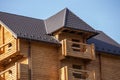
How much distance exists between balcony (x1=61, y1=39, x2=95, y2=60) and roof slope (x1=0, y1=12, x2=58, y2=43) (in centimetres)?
136

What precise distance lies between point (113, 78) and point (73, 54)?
5.22 meters

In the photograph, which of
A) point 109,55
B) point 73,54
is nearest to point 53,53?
point 73,54

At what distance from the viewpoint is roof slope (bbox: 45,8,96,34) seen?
187 feet

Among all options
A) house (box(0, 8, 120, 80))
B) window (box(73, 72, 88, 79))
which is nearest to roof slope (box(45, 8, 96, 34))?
house (box(0, 8, 120, 80))

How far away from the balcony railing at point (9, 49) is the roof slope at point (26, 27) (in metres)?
0.87

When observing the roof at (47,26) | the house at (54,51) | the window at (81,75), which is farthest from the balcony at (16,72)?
the window at (81,75)

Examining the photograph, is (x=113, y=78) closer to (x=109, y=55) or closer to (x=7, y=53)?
(x=109, y=55)

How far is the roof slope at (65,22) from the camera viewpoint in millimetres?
57125

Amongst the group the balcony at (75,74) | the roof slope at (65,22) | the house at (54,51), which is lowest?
the balcony at (75,74)

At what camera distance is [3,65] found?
188ft

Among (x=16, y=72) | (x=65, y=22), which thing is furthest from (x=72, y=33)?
(x=16, y=72)

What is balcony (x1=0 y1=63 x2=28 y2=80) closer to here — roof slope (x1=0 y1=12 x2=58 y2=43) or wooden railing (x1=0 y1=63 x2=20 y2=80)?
wooden railing (x1=0 y1=63 x2=20 y2=80)

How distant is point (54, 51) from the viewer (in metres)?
56.2

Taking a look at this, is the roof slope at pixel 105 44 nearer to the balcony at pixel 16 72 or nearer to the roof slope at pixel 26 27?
the roof slope at pixel 26 27
